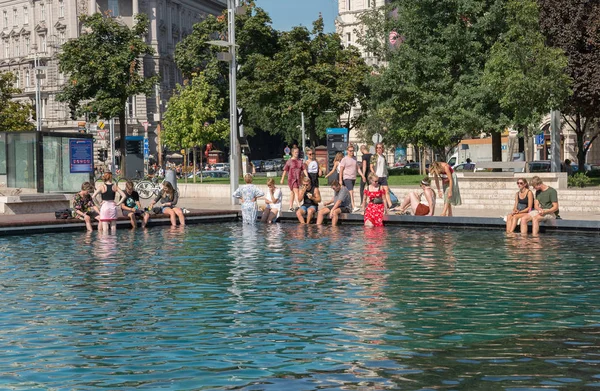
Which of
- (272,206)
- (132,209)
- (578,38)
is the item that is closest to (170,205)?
(132,209)

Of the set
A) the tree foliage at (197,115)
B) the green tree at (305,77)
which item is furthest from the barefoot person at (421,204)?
the tree foliage at (197,115)

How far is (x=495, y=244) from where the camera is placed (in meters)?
20.3

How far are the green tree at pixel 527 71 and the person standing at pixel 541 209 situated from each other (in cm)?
1604

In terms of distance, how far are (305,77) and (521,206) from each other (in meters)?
36.9

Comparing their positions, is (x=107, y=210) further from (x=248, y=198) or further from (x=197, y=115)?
(x=197, y=115)

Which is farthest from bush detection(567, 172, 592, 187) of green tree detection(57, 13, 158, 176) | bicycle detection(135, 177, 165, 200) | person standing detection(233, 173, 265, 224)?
green tree detection(57, 13, 158, 176)

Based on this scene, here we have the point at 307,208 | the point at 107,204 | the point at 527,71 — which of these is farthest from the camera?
the point at 527,71

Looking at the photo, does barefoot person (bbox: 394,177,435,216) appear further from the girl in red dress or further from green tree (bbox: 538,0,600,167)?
green tree (bbox: 538,0,600,167)

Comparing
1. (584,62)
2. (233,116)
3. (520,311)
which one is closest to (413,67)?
(584,62)

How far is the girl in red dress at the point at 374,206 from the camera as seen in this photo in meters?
24.7

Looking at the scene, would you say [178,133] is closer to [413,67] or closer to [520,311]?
[413,67]

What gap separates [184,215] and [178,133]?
3351 cm

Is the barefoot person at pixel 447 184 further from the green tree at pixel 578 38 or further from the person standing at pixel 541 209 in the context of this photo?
the green tree at pixel 578 38

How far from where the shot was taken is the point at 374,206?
24953 mm
